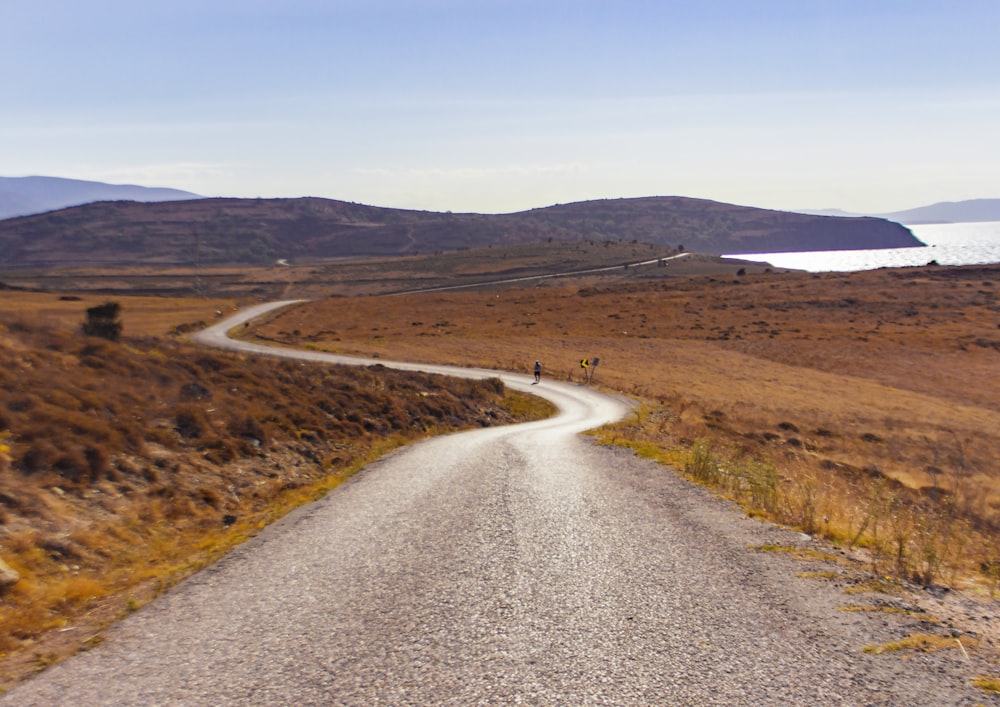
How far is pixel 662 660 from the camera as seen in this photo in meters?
5.81

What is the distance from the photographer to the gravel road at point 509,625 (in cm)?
540

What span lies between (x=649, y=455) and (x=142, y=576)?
39.7 ft

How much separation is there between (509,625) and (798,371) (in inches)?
1907

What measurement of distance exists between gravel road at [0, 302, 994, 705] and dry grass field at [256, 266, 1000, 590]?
2.18 m

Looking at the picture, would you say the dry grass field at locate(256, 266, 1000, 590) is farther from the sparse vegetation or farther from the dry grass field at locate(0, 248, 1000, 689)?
the sparse vegetation

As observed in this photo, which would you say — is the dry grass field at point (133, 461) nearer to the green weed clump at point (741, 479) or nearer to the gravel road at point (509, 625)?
the gravel road at point (509, 625)

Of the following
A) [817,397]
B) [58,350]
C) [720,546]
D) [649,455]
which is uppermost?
[58,350]

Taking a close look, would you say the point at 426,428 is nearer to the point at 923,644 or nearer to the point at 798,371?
the point at 923,644

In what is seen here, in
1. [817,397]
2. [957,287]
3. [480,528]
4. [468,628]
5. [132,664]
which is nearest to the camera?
[132,664]

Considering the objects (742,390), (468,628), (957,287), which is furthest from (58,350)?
(957,287)

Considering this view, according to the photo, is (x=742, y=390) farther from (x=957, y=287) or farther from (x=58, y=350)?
(x=957, y=287)

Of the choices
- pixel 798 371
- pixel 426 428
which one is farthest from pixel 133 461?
pixel 798 371

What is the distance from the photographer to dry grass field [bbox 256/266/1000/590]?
12.7 meters

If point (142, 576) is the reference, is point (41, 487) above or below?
above
